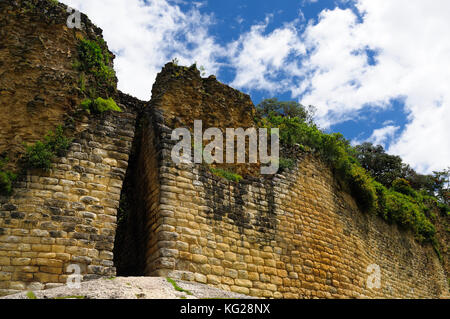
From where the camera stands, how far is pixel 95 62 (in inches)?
339

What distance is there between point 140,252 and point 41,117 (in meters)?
3.10

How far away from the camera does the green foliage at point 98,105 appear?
308 inches

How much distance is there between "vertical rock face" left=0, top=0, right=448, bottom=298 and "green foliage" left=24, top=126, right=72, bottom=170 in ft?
0.42

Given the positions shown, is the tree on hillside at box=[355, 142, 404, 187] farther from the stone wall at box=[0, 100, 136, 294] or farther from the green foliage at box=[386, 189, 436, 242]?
the stone wall at box=[0, 100, 136, 294]

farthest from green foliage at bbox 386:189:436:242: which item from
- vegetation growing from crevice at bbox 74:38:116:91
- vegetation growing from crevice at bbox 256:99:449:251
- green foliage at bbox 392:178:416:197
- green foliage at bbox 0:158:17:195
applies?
green foliage at bbox 0:158:17:195

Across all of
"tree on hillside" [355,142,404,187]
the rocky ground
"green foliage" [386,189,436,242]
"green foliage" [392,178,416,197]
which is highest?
"tree on hillside" [355,142,404,187]

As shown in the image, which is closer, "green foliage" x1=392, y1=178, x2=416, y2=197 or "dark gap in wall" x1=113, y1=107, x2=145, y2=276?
"dark gap in wall" x1=113, y1=107, x2=145, y2=276

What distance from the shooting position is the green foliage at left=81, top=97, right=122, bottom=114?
7.82 meters

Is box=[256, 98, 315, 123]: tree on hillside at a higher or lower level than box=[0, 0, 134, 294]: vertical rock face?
higher

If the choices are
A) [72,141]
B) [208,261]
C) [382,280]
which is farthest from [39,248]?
[382,280]

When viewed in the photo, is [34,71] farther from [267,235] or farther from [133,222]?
[267,235]

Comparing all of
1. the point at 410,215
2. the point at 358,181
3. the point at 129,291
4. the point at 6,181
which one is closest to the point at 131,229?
the point at 6,181

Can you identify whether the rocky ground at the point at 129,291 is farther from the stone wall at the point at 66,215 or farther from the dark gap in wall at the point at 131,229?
the dark gap in wall at the point at 131,229

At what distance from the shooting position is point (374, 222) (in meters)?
13.9
